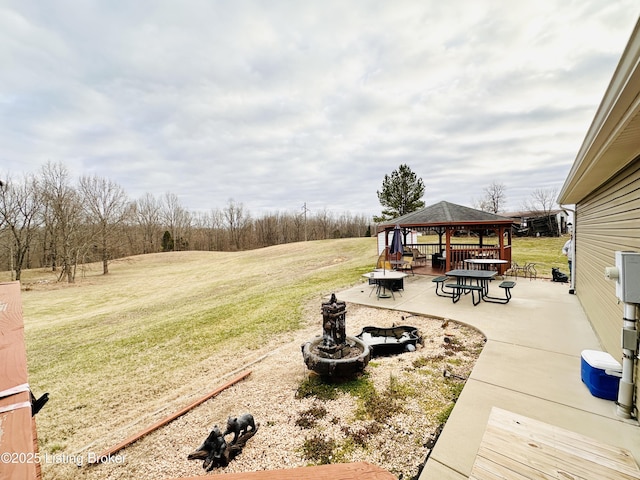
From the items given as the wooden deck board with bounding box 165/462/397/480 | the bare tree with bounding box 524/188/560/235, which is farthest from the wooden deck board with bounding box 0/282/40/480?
the bare tree with bounding box 524/188/560/235

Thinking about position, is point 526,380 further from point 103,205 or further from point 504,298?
point 103,205

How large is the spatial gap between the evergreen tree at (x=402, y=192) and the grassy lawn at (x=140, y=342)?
594 inches

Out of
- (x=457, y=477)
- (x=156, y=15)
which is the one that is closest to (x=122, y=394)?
(x=457, y=477)

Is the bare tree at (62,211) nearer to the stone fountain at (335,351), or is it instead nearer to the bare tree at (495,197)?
the stone fountain at (335,351)

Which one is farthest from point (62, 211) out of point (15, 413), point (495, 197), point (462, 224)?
point (495, 197)

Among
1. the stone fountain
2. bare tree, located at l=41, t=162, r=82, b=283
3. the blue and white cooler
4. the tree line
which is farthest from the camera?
bare tree, located at l=41, t=162, r=82, b=283

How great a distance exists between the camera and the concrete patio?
8.45ft

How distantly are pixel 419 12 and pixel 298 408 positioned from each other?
9.01m

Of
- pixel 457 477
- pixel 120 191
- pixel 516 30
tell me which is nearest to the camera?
pixel 457 477

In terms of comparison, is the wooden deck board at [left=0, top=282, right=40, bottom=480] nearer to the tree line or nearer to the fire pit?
the fire pit

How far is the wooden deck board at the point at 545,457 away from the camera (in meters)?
1.86

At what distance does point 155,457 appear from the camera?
286 centimetres

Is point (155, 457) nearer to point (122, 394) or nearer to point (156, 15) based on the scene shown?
point (122, 394)

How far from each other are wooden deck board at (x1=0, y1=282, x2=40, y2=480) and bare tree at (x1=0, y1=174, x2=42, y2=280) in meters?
25.9
